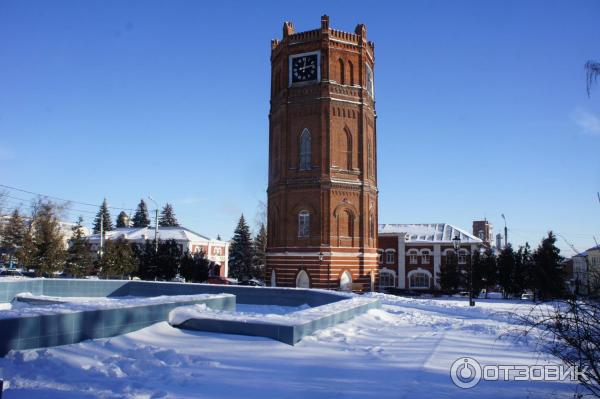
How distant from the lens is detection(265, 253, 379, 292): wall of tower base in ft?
108

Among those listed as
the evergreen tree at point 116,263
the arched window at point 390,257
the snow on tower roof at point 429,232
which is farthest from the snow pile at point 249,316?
the snow on tower roof at point 429,232

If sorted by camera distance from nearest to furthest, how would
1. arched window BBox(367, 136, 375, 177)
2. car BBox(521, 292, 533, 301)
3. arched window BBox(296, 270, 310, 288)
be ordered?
arched window BBox(296, 270, 310, 288) < car BBox(521, 292, 533, 301) < arched window BBox(367, 136, 375, 177)

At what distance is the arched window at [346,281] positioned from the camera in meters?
33.1

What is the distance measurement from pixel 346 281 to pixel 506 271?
516 inches

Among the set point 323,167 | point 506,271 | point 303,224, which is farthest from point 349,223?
point 506,271

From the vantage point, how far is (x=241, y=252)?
2352 inches

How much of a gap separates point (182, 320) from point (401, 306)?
1035 cm

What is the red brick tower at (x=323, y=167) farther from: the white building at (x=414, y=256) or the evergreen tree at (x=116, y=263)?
the white building at (x=414, y=256)

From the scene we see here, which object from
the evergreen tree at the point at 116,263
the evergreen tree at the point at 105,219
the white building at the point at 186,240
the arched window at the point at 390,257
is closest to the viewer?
the evergreen tree at the point at 116,263

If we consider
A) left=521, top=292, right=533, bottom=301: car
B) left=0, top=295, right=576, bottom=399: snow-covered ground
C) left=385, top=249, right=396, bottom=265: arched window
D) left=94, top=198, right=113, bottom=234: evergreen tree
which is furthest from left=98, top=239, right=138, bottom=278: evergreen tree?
left=94, top=198, right=113, bottom=234: evergreen tree

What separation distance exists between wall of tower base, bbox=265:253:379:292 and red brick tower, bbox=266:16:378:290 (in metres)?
0.07

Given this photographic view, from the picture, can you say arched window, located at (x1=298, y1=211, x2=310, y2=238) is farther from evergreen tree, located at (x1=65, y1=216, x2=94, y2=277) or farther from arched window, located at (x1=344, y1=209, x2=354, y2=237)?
evergreen tree, located at (x1=65, y1=216, x2=94, y2=277)

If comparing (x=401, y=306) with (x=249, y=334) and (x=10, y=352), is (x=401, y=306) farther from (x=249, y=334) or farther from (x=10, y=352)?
(x=10, y=352)

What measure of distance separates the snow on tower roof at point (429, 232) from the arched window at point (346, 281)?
21978 millimetres
